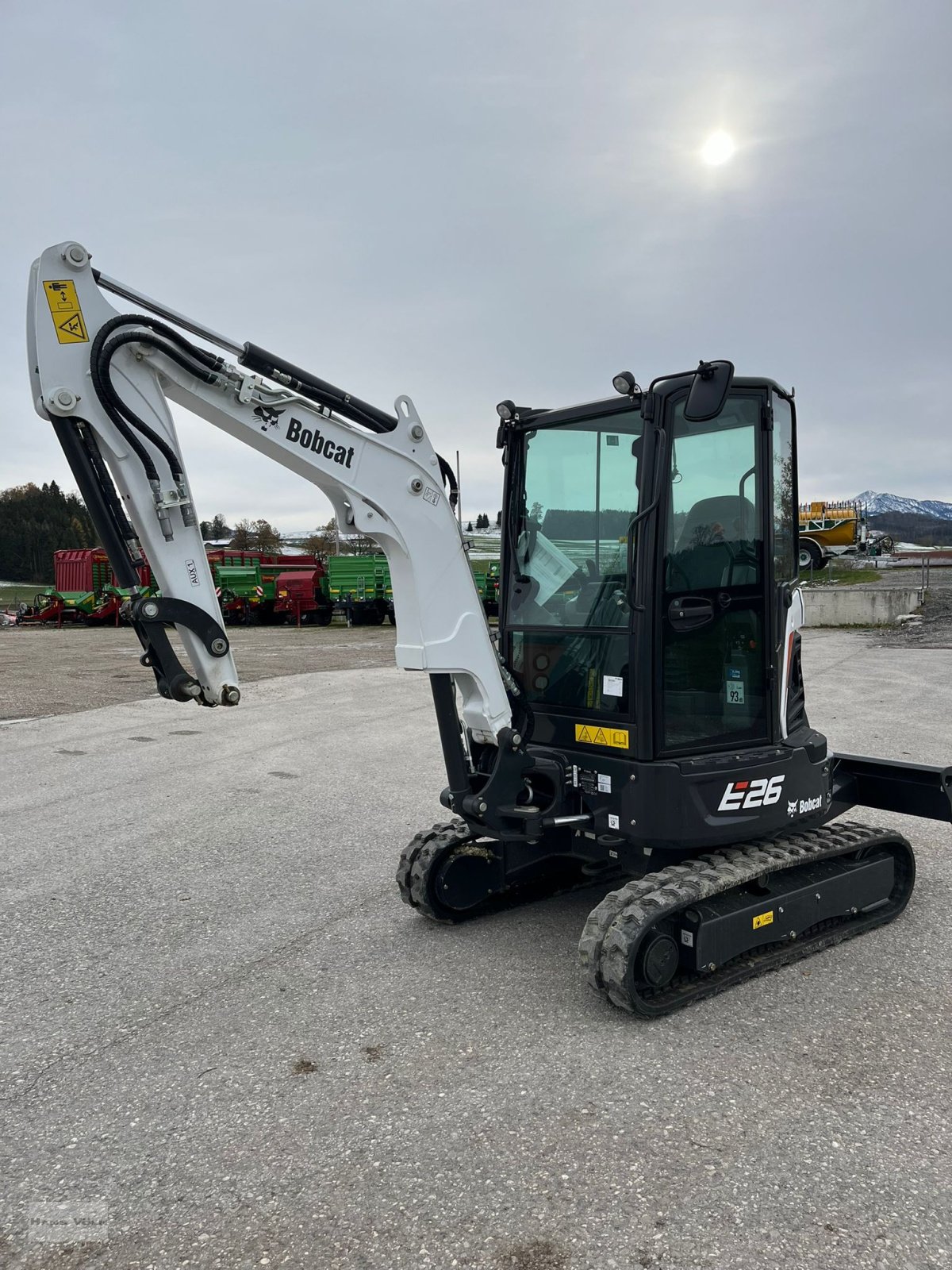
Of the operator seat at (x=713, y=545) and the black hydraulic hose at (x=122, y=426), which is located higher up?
the black hydraulic hose at (x=122, y=426)

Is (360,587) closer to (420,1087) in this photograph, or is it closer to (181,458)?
(181,458)

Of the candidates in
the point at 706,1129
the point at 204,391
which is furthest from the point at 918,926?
the point at 204,391

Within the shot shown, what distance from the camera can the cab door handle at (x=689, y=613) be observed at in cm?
425

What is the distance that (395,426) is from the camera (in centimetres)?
421

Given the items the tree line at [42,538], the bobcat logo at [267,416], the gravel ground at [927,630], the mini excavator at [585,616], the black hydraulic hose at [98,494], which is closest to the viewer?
the black hydraulic hose at [98,494]

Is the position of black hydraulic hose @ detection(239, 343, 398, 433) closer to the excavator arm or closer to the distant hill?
the excavator arm

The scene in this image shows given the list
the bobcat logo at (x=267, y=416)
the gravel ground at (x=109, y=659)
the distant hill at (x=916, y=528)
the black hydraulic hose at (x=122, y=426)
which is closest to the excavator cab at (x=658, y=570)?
the bobcat logo at (x=267, y=416)

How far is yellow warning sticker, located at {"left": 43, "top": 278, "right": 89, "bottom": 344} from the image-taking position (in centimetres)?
353

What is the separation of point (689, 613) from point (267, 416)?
2.04 metres

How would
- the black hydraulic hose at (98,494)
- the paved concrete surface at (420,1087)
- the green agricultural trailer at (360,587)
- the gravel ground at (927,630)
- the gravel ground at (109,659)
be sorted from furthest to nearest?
the green agricultural trailer at (360,587)
the gravel ground at (927,630)
the gravel ground at (109,659)
the black hydraulic hose at (98,494)
the paved concrete surface at (420,1087)

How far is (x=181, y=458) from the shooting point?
386cm

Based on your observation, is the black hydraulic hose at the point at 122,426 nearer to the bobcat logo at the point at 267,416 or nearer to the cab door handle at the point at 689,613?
the bobcat logo at the point at 267,416

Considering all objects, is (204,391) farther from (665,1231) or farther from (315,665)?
(315,665)

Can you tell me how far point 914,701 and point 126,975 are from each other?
11324mm
